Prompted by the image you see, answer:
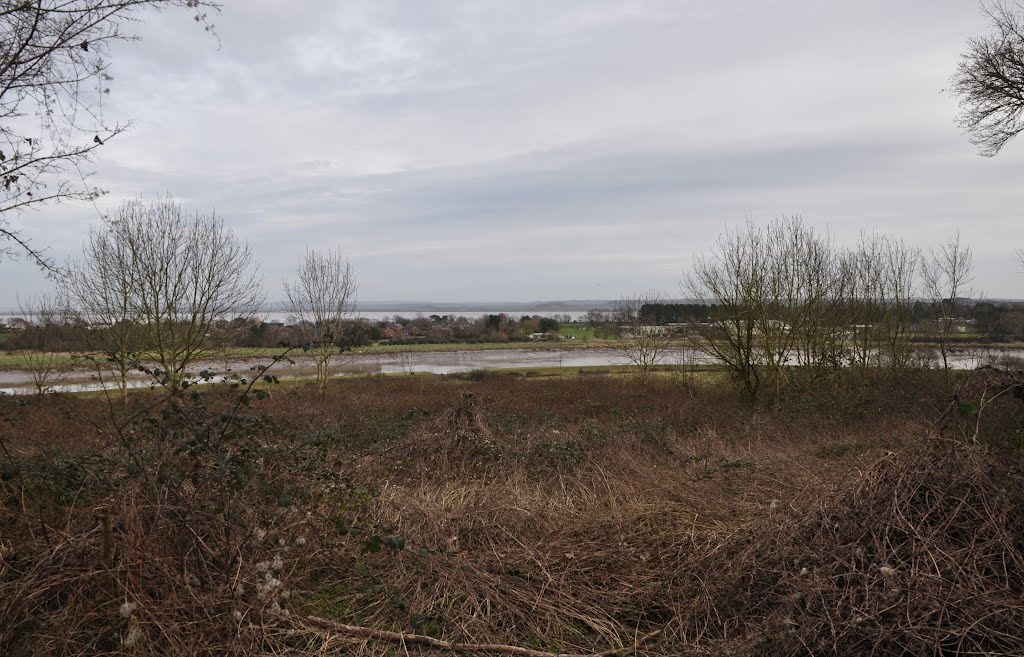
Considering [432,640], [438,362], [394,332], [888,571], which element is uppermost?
[394,332]

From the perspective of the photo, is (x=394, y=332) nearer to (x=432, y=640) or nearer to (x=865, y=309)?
(x=865, y=309)

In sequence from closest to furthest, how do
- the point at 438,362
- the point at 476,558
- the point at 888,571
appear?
the point at 888,571 < the point at 476,558 < the point at 438,362

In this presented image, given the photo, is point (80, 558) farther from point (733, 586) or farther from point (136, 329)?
point (136, 329)

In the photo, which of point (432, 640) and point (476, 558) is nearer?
point (432, 640)

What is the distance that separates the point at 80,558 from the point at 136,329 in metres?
15.5

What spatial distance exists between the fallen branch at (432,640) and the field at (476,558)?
0.03m

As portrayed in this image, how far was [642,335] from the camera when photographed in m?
25.2

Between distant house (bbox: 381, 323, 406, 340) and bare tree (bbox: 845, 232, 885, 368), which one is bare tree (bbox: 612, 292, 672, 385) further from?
distant house (bbox: 381, 323, 406, 340)

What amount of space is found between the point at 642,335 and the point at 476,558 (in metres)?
21.2

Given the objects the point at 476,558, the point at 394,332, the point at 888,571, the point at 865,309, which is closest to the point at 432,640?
the point at 476,558

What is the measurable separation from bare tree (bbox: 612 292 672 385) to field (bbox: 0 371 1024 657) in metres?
18.5

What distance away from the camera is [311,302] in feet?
73.0

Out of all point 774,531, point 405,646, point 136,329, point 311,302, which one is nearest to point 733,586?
point 774,531

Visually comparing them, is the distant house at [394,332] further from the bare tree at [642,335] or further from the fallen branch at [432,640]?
the fallen branch at [432,640]
